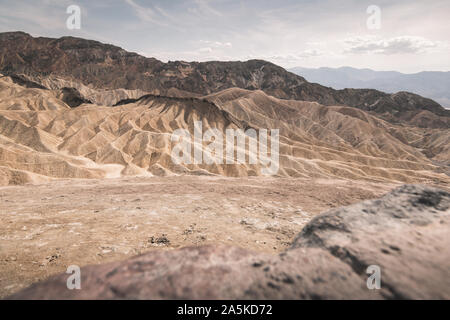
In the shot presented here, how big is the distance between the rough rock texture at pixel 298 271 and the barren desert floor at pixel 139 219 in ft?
11.9

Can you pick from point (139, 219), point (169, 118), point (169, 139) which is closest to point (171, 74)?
point (169, 118)

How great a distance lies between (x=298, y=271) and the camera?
3.11 m

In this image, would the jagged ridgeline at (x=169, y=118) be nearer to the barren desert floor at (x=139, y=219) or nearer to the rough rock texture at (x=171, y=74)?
the rough rock texture at (x=171, y=74)

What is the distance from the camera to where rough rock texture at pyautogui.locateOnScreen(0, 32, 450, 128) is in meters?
125

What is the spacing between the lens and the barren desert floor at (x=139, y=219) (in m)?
6.61

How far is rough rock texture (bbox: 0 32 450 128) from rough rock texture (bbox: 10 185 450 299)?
129762 millimetres

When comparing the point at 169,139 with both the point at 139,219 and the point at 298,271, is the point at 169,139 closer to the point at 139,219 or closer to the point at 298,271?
the point at 139,219

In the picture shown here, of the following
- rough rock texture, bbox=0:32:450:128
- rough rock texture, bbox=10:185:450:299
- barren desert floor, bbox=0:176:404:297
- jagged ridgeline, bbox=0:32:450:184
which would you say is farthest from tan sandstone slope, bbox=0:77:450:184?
rough rock texture, bbox=0:32:450:128

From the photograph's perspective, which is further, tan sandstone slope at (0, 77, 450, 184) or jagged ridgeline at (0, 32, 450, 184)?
jagged ridgeline at (0, 32, 450, 184)

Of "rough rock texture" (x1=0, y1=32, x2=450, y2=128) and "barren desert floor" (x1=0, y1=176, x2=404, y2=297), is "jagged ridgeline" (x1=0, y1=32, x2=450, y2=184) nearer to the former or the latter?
"rough rock texture" (x1=0, y1=32, x2=450, y2=128)

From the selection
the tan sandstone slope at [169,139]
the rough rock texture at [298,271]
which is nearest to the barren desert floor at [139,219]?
the rough rock texture at [298,271]

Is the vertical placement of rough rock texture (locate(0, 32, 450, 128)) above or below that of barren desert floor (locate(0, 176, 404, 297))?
above

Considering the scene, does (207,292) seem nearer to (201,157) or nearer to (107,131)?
(201,157)

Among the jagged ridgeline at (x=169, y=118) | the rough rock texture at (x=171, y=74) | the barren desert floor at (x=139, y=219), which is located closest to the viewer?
the barren desert floor at (x=139, y=219)
